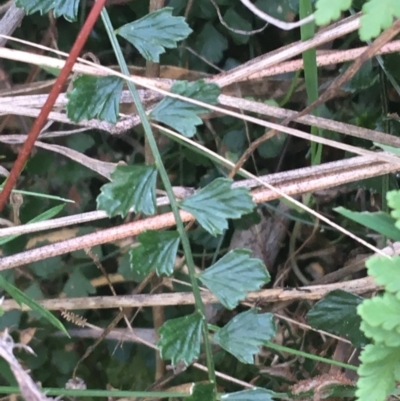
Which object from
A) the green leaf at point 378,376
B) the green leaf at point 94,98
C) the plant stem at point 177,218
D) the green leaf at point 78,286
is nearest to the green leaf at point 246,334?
the plant stem at point 177,218

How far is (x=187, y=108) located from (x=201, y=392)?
1.05ft

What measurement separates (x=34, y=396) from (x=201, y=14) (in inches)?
25.1

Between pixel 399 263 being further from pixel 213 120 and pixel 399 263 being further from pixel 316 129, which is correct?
pixel 213 120

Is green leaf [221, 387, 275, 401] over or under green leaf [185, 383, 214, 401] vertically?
under

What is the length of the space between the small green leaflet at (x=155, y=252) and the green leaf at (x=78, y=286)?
391mm

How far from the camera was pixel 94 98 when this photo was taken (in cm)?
59

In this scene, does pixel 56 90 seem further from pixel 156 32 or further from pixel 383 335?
pixel 383 335

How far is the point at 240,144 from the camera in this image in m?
0.89

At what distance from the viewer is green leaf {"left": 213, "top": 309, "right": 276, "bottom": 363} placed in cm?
58

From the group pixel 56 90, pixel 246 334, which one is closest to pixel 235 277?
pixel 246 334

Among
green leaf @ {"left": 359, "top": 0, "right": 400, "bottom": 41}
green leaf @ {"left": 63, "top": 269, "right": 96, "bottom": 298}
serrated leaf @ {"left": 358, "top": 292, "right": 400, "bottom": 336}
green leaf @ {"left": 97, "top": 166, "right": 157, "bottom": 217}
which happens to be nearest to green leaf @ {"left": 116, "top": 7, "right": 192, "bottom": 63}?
green leaf @ {"left": 97, "top": 166, "right": 157, "bottom": 217}

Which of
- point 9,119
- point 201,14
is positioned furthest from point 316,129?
point 9,119

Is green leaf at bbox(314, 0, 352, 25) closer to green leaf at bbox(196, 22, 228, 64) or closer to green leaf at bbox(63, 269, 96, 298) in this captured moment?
green leaf at bbox(196, 22, 228, 64)

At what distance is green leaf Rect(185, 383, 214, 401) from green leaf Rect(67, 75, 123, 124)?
32 centimetres
